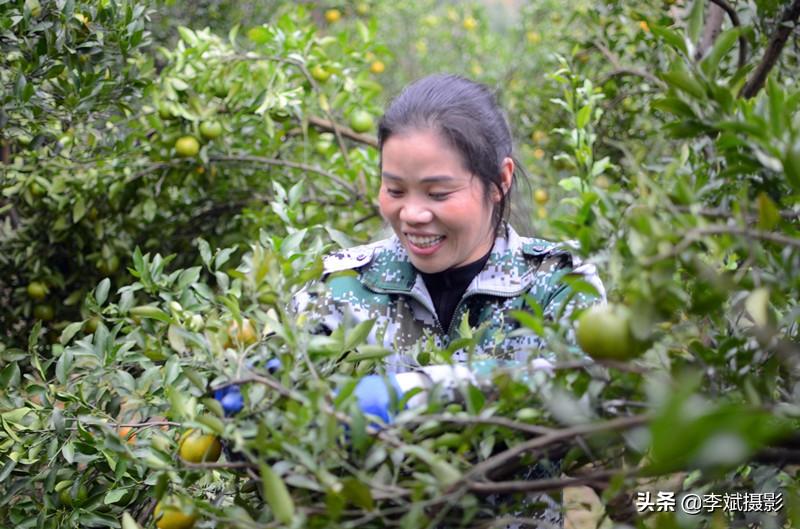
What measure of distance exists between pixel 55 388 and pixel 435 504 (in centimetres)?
102

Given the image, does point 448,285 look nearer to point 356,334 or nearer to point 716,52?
point 356,334

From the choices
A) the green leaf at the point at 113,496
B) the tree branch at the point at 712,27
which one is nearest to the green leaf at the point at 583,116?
the tree branch at the point at 712,27

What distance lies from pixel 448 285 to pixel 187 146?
1102mm

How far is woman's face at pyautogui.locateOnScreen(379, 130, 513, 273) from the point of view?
154 cm

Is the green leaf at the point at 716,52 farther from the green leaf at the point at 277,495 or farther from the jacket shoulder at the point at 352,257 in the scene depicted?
the jacket shoulder at the point at 352,257

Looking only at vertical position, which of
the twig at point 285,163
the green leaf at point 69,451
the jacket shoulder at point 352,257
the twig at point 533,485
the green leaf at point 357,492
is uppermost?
the twig at point 533,485

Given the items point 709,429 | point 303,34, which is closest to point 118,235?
point 303,34

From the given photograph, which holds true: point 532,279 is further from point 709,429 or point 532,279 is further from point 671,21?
point 671,21

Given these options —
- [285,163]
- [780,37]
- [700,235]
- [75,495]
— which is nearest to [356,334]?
[700,235]

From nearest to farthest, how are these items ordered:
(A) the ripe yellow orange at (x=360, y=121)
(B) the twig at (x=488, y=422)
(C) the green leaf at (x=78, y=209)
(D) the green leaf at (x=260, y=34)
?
(B) the twig at (x=488, y=422) < (C) the green leaf at (x=78, y=209) < (D) the green leaf at (x=260, y=34) < (A) the ripe yellow orange at (x=360, y=121)

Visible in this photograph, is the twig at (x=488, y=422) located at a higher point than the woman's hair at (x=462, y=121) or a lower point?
lower

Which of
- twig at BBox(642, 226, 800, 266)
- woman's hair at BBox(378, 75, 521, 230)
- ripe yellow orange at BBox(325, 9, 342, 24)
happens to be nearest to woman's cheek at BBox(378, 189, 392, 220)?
woman's hair at BBox(378, 75, 521, 230)

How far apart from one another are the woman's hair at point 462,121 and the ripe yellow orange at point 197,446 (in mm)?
658

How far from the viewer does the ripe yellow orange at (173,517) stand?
1.03m
